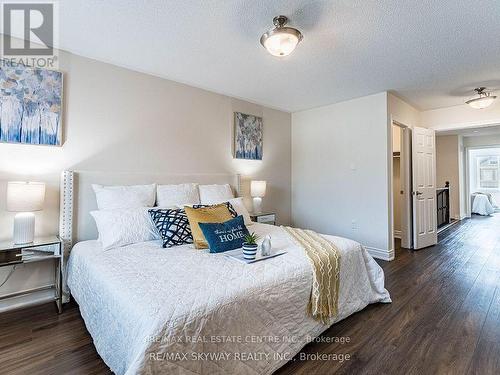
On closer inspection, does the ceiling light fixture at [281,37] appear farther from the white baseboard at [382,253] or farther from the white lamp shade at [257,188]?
the white baseboard at [382,253]

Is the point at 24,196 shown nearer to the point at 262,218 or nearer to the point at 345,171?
the point at 262,218

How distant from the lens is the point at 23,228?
217 centimetres

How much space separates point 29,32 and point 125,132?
114cm

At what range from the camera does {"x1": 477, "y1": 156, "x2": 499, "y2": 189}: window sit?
9797mm

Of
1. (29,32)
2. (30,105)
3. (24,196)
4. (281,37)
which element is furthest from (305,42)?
(24,196)

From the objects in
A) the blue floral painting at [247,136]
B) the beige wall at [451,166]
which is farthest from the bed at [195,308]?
the beige wall at [451,166]

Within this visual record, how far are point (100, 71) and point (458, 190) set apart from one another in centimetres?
865

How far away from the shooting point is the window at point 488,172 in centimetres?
980

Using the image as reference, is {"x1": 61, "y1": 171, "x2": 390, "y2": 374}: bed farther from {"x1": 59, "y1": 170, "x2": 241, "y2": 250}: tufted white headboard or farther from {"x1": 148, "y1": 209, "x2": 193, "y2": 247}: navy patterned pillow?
{"x1": 59, "y1": 170, "x2": 241, "y2": 250}: tufted white headboard

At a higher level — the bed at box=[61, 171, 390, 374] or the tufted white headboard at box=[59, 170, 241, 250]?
the tufted white headboard at box=[59, 170, 241, 250]

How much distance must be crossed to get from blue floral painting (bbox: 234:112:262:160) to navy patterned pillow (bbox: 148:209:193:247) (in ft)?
6.11

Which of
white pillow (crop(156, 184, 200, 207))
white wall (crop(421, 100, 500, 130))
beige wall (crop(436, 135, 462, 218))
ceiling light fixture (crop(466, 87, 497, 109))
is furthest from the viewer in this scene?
beige wall (crop(436, 135, 462, 218))

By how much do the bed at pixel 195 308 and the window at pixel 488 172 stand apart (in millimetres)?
11455

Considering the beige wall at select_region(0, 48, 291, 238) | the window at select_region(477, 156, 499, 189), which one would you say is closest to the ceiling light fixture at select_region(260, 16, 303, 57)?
the beige wall at select_region(0, 48, 291, 238)
